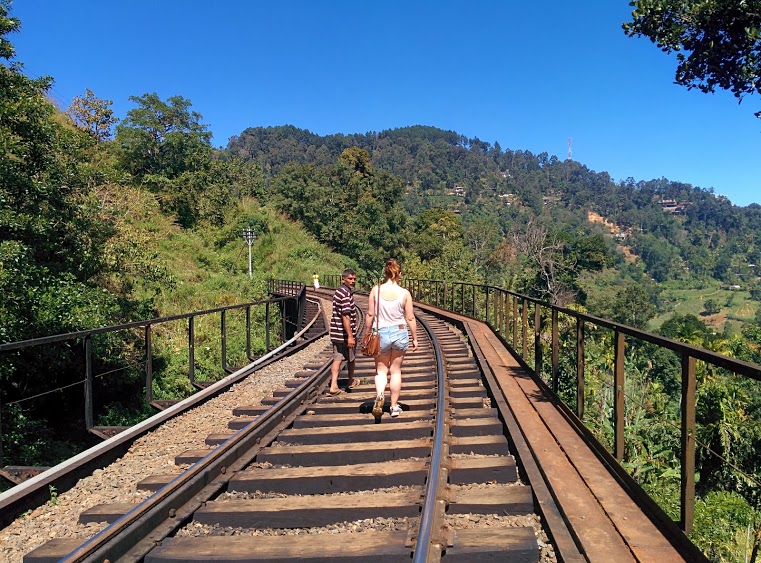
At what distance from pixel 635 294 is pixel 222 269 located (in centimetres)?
4583

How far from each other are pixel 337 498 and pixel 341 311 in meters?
4.18

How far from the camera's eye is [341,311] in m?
7.95

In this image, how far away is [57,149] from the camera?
1339cm

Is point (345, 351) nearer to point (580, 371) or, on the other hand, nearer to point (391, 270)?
point (391, 270)

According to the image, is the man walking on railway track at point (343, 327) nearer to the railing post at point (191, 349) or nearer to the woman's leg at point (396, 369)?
the woman's leg at point (396, 369)

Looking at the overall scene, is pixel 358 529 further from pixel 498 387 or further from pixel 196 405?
pixel 196 405

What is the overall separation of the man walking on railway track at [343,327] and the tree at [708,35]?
8.05m

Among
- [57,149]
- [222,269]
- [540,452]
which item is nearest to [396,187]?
[222,269]

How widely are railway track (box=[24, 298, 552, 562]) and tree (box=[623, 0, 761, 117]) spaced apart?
28.0 ft

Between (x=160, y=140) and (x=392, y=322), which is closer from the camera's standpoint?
(x=392, y=322)

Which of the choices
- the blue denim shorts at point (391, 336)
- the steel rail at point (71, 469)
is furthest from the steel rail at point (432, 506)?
the steel rail at point (71, 469)

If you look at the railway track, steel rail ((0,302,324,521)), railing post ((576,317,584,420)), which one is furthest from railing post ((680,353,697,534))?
steel rail ((0,302,324,521))

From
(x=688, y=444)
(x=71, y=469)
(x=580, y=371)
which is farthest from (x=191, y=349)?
(x=688, y=444)

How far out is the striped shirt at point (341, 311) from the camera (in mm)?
7781
